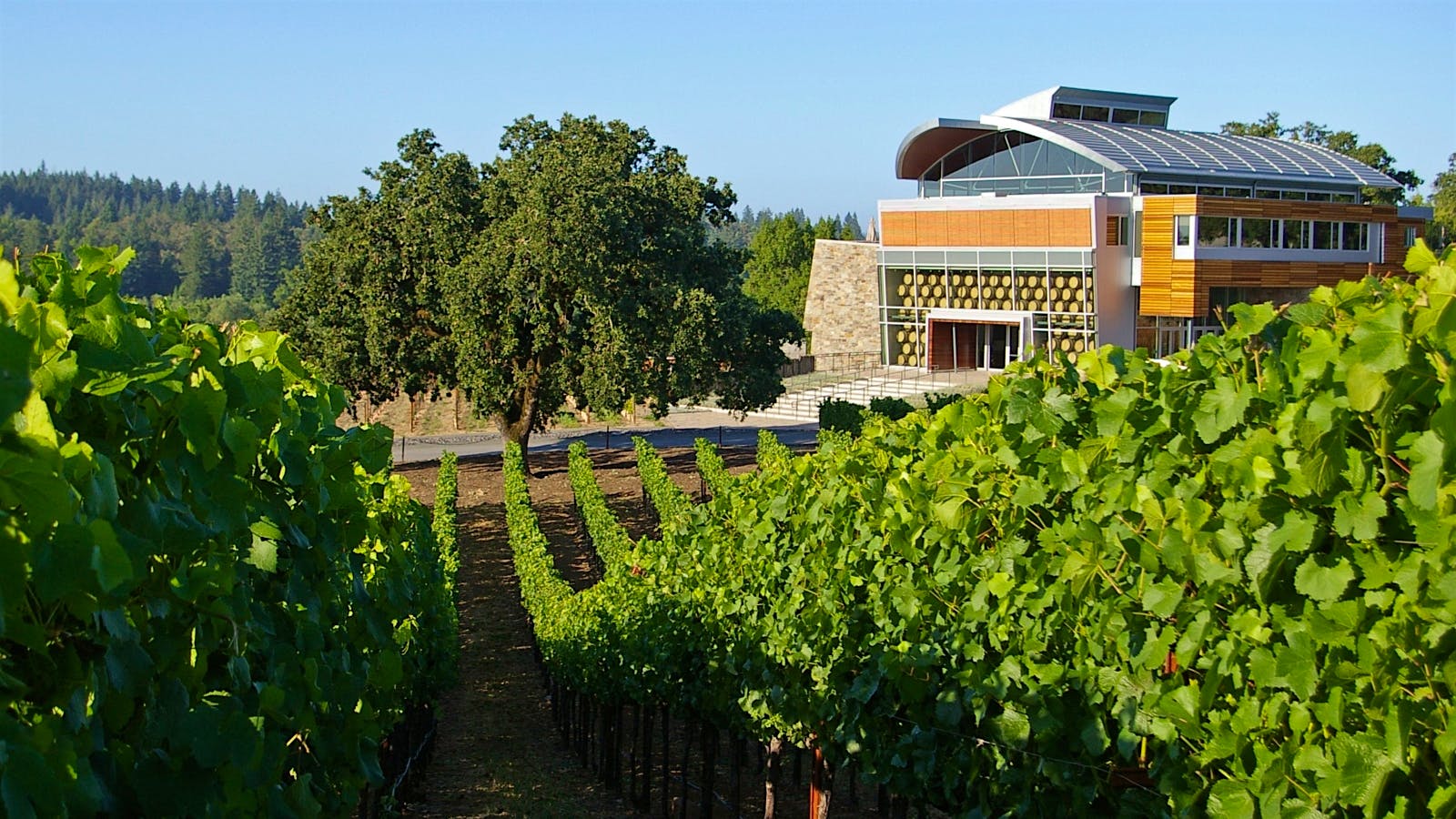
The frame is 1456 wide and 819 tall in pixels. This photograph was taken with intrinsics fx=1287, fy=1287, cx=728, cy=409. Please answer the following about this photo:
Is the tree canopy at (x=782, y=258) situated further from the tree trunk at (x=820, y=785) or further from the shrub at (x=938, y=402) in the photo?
the tree trunk at (x=820, y=785)

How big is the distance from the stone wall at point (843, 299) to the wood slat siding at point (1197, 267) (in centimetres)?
1366

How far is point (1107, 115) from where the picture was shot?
164ft

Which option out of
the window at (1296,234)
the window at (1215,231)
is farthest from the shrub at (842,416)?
the window at (1296,234)

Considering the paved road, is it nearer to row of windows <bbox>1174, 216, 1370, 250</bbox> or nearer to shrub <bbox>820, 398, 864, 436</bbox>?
shrub <bbox>820, 398, 864, 436</bbox>

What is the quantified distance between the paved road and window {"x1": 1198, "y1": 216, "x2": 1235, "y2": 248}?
536 inches

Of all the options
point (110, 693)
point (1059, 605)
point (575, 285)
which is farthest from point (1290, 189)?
point (110, 693)

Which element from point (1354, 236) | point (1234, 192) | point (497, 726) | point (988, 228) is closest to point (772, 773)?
point (497, 726)

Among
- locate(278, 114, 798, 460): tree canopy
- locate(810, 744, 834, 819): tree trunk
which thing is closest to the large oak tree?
locate(278, 114, 798, 460): tree canopy

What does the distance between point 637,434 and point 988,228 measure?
678 inches

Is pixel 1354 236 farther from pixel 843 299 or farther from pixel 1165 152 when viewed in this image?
pixel 843 299

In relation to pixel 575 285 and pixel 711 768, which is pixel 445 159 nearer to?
pixel 575 285

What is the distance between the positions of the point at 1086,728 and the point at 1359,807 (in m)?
1.23

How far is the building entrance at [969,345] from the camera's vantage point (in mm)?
45281

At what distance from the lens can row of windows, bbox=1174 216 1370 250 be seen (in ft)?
132
